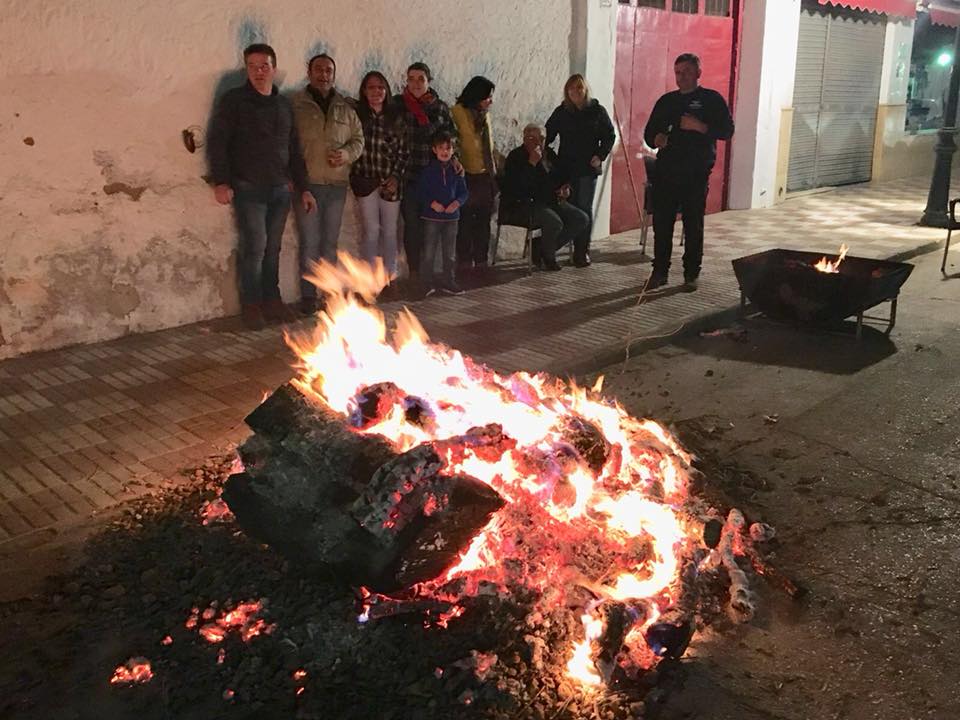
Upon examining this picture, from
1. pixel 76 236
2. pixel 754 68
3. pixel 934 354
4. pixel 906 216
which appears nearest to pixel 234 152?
pixel 76 236

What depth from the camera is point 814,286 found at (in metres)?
7.54

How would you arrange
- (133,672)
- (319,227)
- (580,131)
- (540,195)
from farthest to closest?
(580,131)
(540,195)
(319,227)
(133,672)

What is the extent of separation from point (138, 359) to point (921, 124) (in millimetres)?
23326

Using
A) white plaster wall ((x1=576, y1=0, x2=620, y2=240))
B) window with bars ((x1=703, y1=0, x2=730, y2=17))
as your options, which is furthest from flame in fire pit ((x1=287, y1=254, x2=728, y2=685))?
window with bars ((x1=703, y1=0, x2=730, y2=17))

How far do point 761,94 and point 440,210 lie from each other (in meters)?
8.35

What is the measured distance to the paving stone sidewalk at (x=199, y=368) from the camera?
15.7 feet

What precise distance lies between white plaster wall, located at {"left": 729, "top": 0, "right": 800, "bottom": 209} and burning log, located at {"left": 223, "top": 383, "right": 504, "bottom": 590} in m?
12.5

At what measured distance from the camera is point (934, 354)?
729 centimetres

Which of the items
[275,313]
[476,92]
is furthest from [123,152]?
[476,92]

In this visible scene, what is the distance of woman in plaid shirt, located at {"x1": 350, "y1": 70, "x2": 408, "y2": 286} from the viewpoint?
824cm

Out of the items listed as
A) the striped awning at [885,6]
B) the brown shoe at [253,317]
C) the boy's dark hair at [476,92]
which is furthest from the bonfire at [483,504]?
the striped awning at [885,6]

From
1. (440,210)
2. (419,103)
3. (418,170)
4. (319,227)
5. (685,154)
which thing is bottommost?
(319,227)

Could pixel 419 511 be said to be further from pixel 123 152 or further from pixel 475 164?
pixel 475 164

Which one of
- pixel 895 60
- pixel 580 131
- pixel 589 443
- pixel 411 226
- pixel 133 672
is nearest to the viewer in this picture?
pixel 133 672
